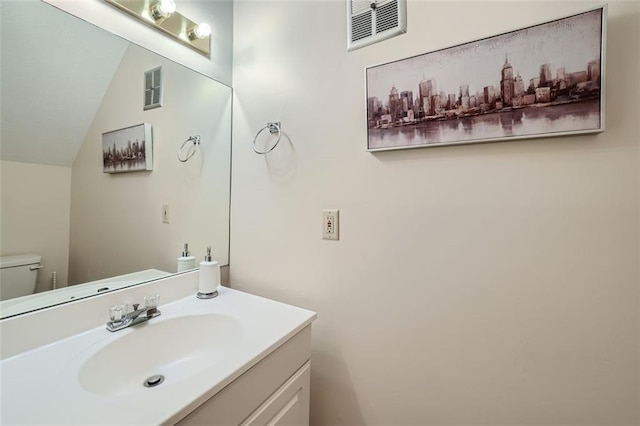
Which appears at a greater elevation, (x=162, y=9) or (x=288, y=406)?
(x=162, y=9)

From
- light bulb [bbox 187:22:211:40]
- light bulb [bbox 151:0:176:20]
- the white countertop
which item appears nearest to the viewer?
the white countertop

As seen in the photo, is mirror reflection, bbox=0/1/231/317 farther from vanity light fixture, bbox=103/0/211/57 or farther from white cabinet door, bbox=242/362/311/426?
white cabinet door, bbox=242/362/311/426

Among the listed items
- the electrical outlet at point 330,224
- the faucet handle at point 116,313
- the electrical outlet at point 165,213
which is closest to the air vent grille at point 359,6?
the electrical outlet at point 330,224

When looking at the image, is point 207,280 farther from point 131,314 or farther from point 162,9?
point 162,9

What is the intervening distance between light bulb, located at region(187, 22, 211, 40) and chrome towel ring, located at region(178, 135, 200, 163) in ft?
1.44

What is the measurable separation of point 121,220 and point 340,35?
115 centimetres

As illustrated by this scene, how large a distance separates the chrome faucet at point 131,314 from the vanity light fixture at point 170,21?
1.08m

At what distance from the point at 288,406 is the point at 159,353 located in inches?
18.3

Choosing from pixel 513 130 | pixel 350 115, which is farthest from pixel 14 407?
pixel 513 130

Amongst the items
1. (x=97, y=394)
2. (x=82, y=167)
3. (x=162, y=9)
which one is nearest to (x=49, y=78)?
(x=82, y=167)

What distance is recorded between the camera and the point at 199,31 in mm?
1148

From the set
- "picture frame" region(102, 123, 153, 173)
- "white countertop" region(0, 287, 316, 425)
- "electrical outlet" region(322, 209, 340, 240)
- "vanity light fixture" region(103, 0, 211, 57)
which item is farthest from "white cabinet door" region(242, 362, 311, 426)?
"vanity light fixture" region(103, 0, 211, 57)

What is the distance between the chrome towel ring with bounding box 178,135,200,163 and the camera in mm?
1202

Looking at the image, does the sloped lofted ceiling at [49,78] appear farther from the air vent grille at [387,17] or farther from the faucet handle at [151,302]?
the air vent grille at [387,17]
